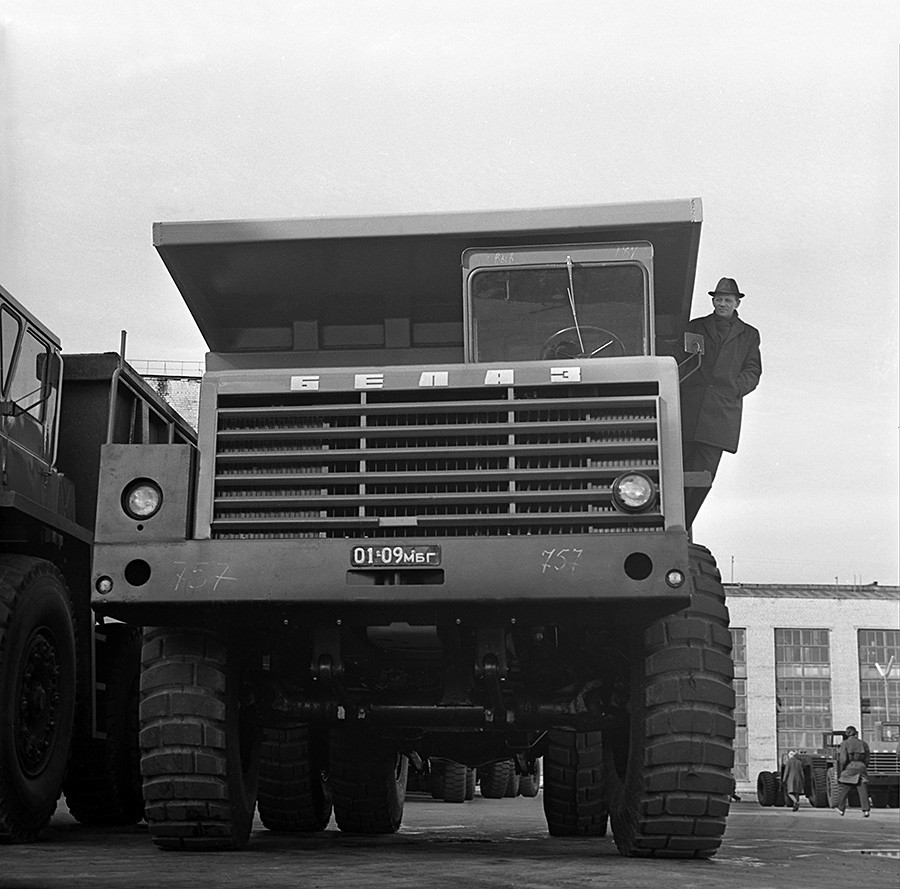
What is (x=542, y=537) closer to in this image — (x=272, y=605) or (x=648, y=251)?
(x=272, y=605)

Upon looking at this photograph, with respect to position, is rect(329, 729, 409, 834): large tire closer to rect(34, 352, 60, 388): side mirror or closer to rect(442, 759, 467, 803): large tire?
rect(34, 352, 60, 388): side mirror

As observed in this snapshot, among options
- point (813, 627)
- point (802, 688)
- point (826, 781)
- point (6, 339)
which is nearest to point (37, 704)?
point (6, 339)

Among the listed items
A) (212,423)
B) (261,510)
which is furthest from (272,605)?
(212,423)

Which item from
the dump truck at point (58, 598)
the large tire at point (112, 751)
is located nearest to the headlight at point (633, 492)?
the dump truck at point (58, 598)

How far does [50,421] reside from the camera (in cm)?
977

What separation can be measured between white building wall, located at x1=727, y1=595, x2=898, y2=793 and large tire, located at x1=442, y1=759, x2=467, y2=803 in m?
50.4

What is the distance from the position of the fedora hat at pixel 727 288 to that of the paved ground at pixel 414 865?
3162mm

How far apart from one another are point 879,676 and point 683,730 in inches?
2636

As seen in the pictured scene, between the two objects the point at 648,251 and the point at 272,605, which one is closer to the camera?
the point at 272,605

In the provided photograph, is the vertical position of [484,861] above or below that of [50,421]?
below

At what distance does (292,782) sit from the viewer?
9852mm

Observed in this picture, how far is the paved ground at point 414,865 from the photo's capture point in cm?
620

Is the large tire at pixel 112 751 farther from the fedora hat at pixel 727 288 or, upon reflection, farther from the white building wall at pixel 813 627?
the white building wall at pixel 813 627

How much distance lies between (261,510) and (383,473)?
2.06 feet
